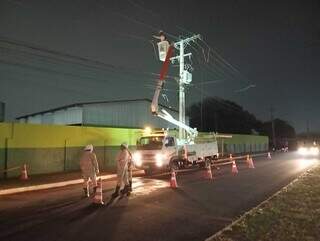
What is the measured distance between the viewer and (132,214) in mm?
11453

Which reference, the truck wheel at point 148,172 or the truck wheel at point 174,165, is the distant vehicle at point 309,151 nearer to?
the truck wheel at point 174,165

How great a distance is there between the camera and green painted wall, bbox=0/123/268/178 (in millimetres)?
22781

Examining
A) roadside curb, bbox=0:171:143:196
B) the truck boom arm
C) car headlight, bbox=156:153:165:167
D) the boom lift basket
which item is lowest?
roadside curb, bbox=0:171:143:196

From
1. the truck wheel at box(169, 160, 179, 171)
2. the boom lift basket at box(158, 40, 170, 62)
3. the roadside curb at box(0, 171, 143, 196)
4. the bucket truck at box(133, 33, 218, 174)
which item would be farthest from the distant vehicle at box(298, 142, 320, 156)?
the roadside curb at box(0, 171, 143, 196)

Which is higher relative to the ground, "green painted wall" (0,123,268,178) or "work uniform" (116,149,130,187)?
"green painted wall" (0,123,268,178)

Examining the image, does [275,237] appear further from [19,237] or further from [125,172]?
[125,172]

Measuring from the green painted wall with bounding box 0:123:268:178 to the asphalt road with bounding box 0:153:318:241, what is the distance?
7330 mm

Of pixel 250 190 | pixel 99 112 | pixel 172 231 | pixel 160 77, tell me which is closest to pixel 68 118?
pixel 99 112

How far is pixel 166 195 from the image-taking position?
15.3m

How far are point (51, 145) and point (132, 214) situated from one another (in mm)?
14948

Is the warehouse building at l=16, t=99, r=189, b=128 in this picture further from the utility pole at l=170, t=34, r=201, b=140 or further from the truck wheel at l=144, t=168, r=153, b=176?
the truck wheel at l=144, t=168, r=153, b=176

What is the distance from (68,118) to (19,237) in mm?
41805

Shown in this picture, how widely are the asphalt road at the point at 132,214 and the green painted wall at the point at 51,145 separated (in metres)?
7.33

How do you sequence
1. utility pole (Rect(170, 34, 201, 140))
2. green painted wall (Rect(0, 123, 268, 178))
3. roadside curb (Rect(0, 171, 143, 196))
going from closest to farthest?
roadside curb (Rect(0, 171, 143, 196))
green painted wall (Rect(0, 123, 268, 178))
utility pole (Rect(170, 34, 201, 140))
